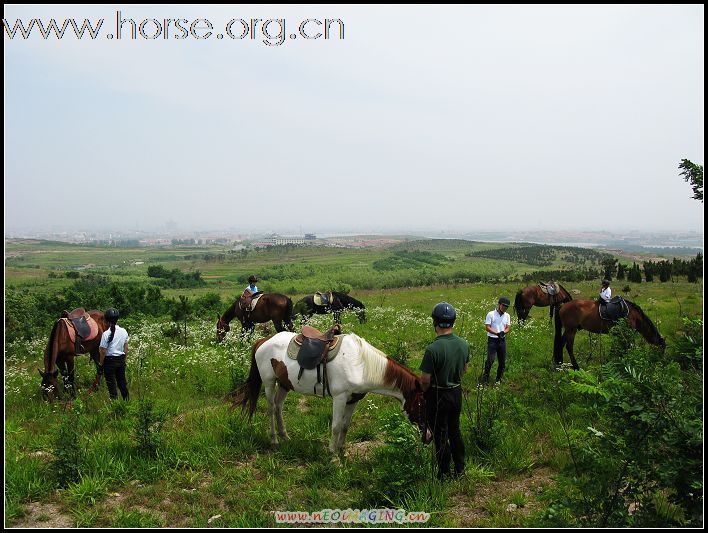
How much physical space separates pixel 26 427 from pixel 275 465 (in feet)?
14.8

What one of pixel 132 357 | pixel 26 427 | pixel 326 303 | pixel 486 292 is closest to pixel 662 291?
pixel 486 292

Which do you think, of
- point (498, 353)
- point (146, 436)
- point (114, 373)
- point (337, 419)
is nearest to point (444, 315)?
point (337, 419)

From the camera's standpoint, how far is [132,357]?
1000 cm

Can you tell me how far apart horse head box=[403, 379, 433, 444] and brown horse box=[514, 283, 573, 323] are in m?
11.1

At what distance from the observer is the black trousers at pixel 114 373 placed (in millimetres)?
7344

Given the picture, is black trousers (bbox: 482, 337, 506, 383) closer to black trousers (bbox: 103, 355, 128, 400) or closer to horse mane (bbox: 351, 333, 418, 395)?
horse mane (bbox: 351, 333, 418, 395)

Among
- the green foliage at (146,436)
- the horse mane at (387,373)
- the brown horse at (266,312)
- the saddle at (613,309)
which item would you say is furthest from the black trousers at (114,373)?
the saddle at (613,309)

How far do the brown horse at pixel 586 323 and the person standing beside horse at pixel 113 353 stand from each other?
30.6 ft

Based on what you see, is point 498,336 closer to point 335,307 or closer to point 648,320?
point 648,320

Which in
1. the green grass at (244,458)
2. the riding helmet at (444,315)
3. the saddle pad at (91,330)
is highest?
the riding helmet at (444,315)

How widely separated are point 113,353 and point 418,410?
18.5 feet

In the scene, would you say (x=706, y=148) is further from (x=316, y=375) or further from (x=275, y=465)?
(x=275, y=465)

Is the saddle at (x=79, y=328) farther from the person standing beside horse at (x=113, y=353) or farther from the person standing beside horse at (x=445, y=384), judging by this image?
the person standing beside horse at (x=445, y=384)

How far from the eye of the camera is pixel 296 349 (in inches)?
236
